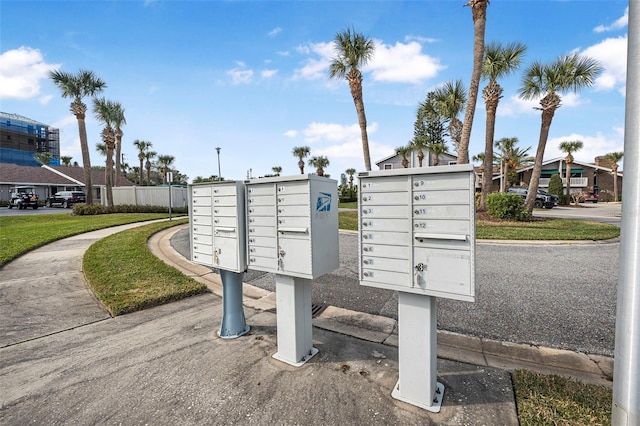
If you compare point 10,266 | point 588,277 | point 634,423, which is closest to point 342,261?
point 588,277

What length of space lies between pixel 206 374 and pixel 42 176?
161 feet

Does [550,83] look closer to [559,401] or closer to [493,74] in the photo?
[493,74]

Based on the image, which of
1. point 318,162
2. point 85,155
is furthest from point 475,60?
point 318,162

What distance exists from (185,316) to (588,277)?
6.71m

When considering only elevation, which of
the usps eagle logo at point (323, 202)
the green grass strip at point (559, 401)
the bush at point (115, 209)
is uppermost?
the usps eagle logo at point (323, 202)

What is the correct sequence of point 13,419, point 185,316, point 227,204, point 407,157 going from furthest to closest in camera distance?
point 407,157, point 185,316, point 227,204, point 13,419

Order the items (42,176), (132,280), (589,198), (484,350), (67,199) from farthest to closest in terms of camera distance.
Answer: (42,176) → (589,198) → (67,199) → (132,280) → (484,350)

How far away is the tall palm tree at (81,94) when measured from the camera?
789 inches

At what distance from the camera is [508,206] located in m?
13.7

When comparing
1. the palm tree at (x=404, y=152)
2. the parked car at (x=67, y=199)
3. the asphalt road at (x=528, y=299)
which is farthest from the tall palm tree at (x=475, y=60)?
the parked car at (x=67, y=199)

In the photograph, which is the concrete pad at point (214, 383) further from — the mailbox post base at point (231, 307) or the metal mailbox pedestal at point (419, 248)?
the metal mailbox pedestal at point (419, 248)

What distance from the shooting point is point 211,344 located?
10.8ft

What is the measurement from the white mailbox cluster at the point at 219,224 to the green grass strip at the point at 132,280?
59.1 inches

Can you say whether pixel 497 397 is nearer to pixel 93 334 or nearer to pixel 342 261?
pixel 93 334
